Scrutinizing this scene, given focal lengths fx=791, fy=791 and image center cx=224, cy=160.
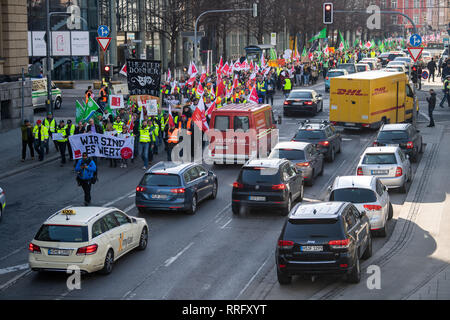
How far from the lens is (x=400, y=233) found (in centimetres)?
2052

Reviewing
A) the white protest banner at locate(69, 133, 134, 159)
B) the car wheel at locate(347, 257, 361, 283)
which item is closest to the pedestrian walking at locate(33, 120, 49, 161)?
the white protest banner at locate(69, 133, 134, 159)

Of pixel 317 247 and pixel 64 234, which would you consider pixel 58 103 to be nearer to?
pixel 64 234

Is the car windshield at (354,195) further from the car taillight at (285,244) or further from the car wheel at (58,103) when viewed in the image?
the car wheel at (58,103)

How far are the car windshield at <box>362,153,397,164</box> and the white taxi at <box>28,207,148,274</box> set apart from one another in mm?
10716

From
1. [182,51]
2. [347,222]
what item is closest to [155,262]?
[347,222]

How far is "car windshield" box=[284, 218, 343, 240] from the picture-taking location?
15.3 metres

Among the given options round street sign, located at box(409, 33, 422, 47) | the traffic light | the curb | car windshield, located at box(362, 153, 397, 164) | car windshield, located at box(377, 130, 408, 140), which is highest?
the traffic light

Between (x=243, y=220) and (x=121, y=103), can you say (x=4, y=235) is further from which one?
(x=121, y=103)

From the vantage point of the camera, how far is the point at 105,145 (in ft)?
96.0

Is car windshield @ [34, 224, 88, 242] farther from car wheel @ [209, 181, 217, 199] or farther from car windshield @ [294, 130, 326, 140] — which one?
car windshield @ [294, 130, 326, 140]

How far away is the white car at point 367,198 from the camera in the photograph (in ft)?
64.2

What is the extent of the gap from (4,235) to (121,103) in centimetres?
1385

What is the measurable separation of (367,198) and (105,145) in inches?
492

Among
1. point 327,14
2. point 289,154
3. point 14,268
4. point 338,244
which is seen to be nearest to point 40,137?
point 289,154
